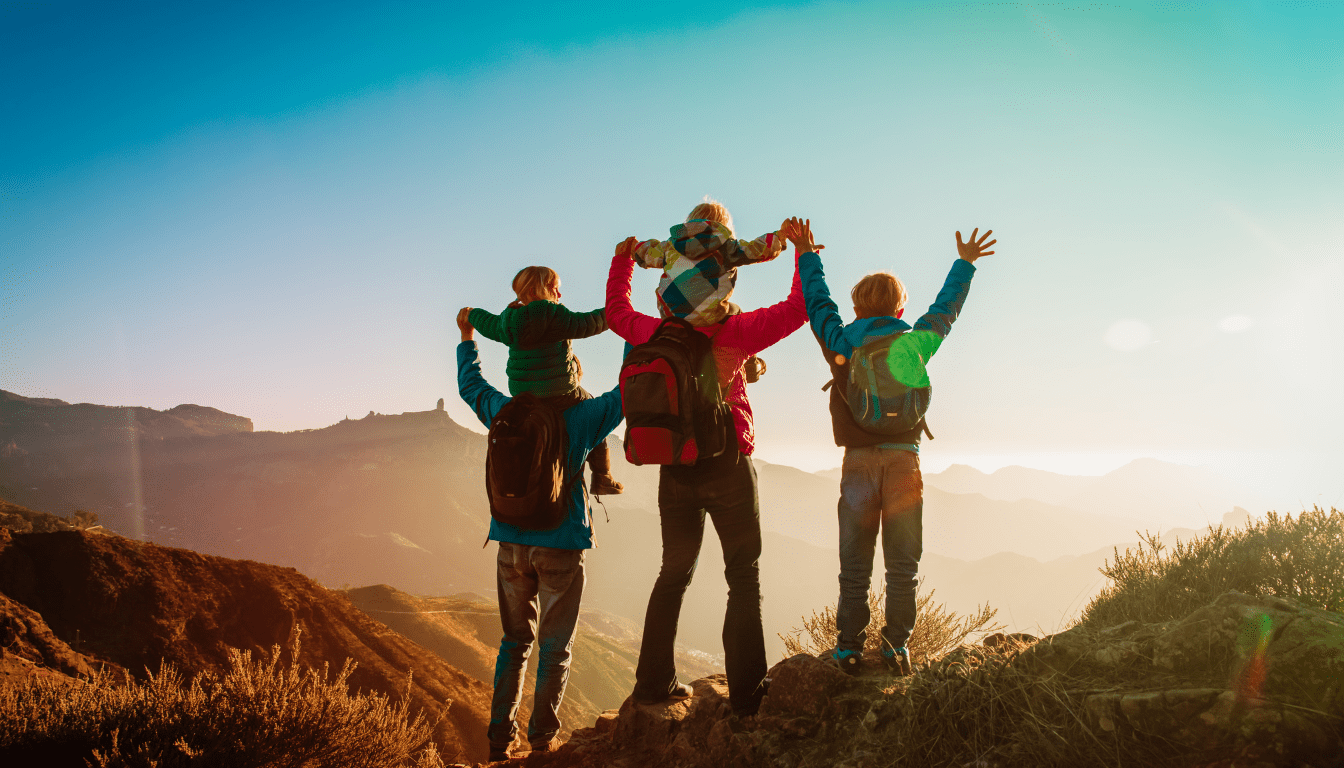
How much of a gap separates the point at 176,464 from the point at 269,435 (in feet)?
63.1

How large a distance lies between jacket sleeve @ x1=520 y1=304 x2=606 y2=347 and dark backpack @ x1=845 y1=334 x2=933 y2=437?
142 centimetres

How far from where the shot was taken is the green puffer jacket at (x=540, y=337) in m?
3.25

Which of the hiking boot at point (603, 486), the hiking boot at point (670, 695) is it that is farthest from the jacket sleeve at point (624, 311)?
the hiking boot at point (670, 695)

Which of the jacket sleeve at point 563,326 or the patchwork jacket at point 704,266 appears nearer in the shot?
the patchwork jacket at point 704,266

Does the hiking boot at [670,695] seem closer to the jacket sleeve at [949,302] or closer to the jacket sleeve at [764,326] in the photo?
the jacket sleeve at [764,326]

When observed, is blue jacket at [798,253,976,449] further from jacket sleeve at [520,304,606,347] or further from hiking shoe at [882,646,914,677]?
jacket sleeve at [520,304,606,347]

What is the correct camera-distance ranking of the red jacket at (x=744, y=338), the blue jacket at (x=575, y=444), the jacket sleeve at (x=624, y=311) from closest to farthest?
the red jacket at (x=744, y=338) → the jacket sleeve at (x=624, y=311) → the blue jacket at (x=575, y=444)

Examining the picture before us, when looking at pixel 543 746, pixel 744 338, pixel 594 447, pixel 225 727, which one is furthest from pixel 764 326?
pixel 225 727

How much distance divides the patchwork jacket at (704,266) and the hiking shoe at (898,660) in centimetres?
191

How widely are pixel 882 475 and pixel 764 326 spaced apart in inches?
39.3

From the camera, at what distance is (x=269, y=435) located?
461ft

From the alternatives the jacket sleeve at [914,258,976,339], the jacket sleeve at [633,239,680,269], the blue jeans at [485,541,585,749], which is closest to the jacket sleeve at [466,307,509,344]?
the jacket sleeve at [633,239,680,269]

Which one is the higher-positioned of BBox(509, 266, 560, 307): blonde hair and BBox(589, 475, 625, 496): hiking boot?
BBox(509, 266, 560, 307): blonde hair

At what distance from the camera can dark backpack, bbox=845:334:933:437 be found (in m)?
2.82
